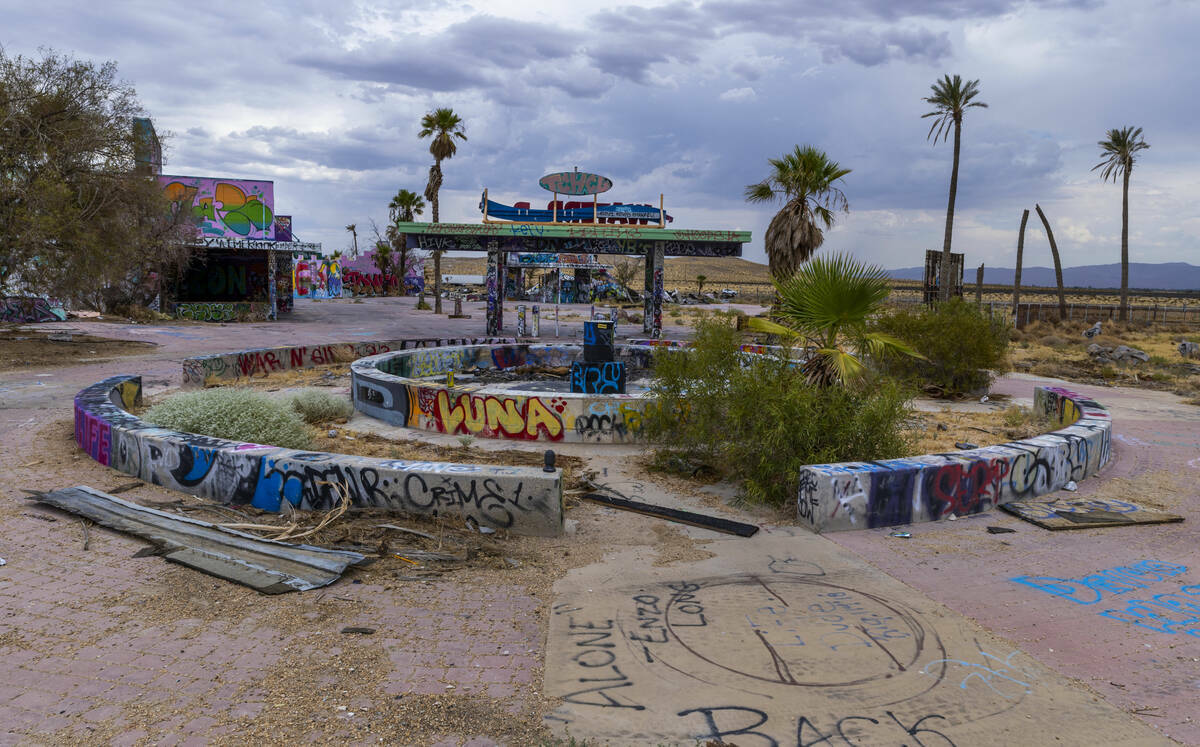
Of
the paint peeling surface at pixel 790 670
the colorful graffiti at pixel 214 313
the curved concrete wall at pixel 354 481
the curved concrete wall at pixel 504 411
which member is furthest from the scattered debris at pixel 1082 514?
the colorful graffiti at pixel 214 313

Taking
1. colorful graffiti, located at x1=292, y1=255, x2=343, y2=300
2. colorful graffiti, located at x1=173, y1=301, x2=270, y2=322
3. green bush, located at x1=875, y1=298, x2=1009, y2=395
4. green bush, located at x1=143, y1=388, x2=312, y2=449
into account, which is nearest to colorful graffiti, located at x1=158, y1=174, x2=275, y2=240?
colorful graffiti, located at x1=173, y1=301, x2=270, y2=322

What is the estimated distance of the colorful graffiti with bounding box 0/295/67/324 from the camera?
99.1ft

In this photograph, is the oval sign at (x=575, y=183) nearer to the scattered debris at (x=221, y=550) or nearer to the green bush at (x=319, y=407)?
the green bush at (x=319, y=407)

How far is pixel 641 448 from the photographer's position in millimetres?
→ 11750

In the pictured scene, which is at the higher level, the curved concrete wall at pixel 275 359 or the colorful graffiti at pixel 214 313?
the colorful graffiti at pixel 214 313

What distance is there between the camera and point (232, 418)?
10.0 meters

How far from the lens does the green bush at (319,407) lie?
1317cm

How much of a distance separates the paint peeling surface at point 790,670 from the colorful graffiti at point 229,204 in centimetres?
3682

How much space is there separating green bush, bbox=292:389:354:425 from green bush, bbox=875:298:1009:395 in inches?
461

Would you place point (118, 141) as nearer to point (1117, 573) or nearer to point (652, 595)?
point (652, 595)

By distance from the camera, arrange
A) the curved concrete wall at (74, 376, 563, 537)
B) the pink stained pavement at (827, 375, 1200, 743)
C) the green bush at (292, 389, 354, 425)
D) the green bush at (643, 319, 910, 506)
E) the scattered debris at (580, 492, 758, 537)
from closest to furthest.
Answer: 1. the pink stained pavement at (827, 375, 1200, 743)
2. the curved concrete wall at (74, 376, 563, 537)
3. the scattered debris at (580, 492, 758, 537)
4. the green bush at (643, 319, 910, 506)
5. the green bush at (292, 389, 354, 425)

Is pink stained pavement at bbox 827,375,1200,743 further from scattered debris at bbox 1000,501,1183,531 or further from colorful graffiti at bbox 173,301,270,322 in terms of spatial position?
colorful graffiti at bbox 173,301,270,322

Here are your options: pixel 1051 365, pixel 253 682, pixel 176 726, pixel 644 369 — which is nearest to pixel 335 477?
pixel 253 682

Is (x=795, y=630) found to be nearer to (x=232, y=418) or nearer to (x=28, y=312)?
(x=232, y=418)
